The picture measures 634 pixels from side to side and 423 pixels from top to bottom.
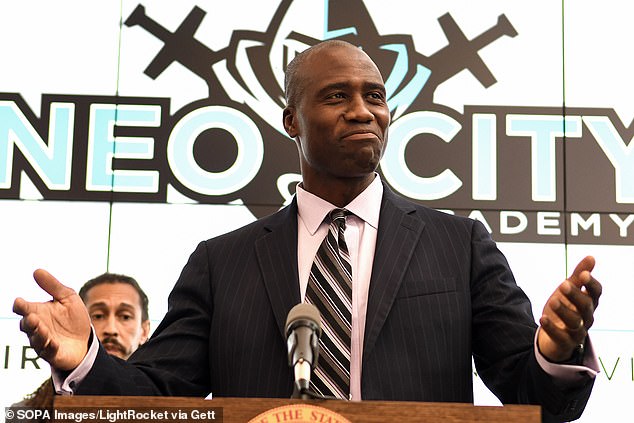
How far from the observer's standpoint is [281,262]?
247 cm

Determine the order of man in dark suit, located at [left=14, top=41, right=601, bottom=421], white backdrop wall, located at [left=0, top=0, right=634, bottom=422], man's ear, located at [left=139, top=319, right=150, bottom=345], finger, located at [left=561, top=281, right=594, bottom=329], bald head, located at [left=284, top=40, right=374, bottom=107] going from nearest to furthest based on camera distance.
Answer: finger, located at [left=561, top=281, right=594, bottom=329] < man in dark suit, located at [left=14, top=41, right=601, bottom=421] < bald head, located at [left=284, top=40, right=374, bottom=107] < man's ear, located at [left=139, top=319, right=150, bottom=345] < white backdrop wall, located at [left=0, top=0, right=634, bottom=422]

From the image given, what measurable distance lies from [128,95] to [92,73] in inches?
9.9

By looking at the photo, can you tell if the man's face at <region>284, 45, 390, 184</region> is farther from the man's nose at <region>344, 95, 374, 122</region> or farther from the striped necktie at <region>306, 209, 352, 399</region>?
the striped necktie at <region>306, 209, 352, 399</region>

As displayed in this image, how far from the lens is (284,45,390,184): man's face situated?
2.49 metres

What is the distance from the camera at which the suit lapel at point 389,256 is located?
229cm

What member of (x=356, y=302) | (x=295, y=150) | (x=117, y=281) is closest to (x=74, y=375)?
(x=356, y=302)

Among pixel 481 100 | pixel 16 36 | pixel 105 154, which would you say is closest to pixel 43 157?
pixel 105 154

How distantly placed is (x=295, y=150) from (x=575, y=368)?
4023mm

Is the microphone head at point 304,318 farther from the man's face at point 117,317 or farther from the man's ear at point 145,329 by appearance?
the man's ear at point 145,329

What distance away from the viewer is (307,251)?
8.25 feet

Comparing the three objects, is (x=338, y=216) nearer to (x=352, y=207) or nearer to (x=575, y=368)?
(x=352, y=207)

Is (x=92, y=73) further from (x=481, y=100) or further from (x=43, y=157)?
(x=481, y=100)

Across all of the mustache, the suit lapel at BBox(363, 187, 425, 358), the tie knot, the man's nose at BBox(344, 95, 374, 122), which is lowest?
the suit lapel at BBox(363, 187, 425, 358)

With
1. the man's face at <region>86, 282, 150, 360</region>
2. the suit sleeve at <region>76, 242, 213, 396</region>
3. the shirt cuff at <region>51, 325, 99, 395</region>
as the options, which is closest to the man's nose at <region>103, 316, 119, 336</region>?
the man's face at <region>86, 282, 150, 360</region>
